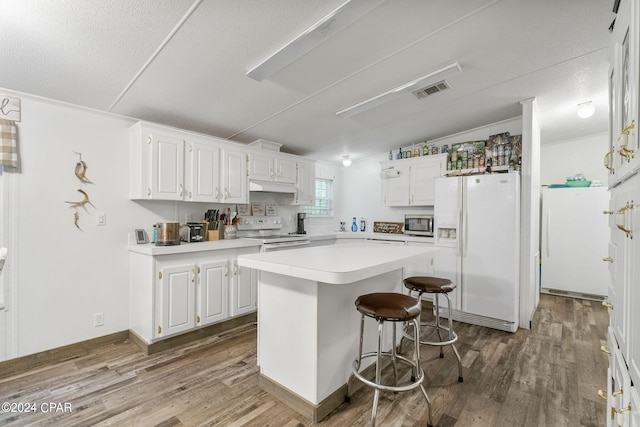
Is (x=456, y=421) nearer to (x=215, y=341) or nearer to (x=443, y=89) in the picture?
(x=215, y=341)

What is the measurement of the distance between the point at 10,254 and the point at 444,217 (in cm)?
436

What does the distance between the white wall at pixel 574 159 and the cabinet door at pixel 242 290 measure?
518 centimetres

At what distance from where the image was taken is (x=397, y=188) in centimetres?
445

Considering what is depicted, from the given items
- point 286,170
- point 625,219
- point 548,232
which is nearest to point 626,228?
point 625,219

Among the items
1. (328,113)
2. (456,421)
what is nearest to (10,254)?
(328,113)

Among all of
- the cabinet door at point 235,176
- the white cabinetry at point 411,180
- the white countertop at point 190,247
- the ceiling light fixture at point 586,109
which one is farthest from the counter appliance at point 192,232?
the ceiling light fixture at point 586,109

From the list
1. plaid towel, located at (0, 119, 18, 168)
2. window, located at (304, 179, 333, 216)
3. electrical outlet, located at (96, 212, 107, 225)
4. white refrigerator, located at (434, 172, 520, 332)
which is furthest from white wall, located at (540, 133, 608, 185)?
plaid towel, located at (0, 119, 18, 168)

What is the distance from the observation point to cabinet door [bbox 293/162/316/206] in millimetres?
4312

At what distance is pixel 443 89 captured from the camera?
2.81m

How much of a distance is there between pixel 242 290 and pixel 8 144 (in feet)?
7.77

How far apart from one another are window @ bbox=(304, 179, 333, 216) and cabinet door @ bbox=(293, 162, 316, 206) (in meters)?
0.80

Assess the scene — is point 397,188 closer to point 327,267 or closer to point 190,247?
point 190,247

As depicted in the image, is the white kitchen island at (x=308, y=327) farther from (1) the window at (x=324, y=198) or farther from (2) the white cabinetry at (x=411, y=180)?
(1) the window at (x=324, y=198)

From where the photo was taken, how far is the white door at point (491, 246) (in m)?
3.09
